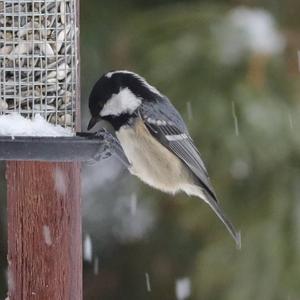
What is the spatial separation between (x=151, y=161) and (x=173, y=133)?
0.16 meters

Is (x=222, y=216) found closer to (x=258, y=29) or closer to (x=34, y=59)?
(x=258, y=29)

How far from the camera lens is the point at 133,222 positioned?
18.7 ft

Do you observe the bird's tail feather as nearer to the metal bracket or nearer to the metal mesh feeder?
the metal mesh feeder

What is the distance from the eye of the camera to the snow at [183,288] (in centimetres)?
545

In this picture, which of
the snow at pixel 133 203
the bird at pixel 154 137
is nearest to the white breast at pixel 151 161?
the bird at pixel 154 137

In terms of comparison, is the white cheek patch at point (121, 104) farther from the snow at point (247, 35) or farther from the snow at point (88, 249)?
the snow at point (88, 249)

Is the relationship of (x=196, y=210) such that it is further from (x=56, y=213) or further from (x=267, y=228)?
(x=56, y=213)

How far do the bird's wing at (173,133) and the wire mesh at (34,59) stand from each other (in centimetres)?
67

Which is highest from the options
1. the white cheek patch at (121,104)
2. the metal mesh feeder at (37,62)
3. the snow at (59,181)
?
the metal mesh feeder at (37,62)

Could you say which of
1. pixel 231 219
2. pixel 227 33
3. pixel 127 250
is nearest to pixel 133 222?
pixel 127 250

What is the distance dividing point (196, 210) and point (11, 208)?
1.76 meters

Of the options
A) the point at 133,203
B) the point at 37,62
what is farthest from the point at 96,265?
the point at 37,62

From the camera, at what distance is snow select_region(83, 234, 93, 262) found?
572 centimetres

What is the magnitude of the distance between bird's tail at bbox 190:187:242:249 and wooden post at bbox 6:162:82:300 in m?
1.13
